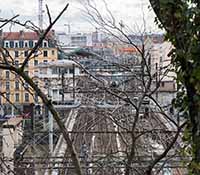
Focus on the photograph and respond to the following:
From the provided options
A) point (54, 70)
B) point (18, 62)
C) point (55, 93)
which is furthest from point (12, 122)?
point (54, 70)

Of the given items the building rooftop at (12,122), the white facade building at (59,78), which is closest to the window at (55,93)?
the white facade building at (59,78)

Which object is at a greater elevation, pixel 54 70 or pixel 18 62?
pixel 18 62

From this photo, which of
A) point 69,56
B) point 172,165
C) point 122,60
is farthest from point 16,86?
point 172,165

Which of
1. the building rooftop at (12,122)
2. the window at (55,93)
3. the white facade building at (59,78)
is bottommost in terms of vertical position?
the building rooftop at (12,122)

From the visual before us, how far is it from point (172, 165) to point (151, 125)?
0.35 meters

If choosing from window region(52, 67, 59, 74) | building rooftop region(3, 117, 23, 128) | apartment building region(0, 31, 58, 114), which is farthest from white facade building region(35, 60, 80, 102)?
building rooftop region(3, 117, 23, 128)

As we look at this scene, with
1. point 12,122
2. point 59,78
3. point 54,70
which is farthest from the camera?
point 54,70

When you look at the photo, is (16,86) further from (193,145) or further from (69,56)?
(193,145)

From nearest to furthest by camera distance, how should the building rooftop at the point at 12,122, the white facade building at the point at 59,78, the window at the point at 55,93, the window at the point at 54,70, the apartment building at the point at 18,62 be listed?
the apartment building at the point at 18,62 < the building rooftop at the point at 12,122 < the white facade building at the point at 59,78 < the window at the point at 55,93 < the window at the point at 54,70

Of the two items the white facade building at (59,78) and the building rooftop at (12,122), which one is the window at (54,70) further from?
the building rooftop at (12,122)

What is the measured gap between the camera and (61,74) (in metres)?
2.72

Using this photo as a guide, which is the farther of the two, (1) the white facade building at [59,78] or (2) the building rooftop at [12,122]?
(1) the white facade building at [59,78]

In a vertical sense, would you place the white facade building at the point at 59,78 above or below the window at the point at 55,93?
above

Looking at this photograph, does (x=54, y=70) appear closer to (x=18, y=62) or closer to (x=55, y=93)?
(x=55, y=93)
